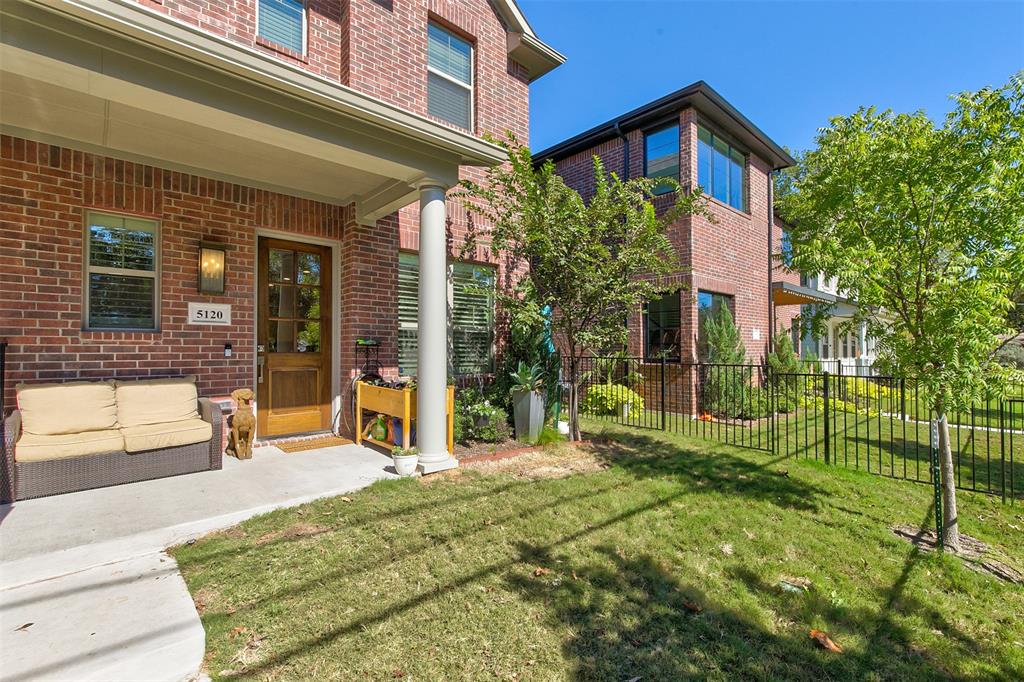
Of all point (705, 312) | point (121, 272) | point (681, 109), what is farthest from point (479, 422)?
point (681, 109)

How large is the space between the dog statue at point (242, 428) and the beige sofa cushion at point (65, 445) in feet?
3.32

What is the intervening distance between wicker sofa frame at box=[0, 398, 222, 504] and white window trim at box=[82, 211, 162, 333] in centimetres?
101

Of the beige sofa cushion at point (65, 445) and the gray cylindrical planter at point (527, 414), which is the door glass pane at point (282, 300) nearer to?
Answer: the beige sofa cushion at point (65, 445)

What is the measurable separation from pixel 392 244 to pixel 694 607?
5.11 m

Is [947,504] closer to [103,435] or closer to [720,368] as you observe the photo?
[720,368]

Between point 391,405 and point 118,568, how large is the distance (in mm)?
2612

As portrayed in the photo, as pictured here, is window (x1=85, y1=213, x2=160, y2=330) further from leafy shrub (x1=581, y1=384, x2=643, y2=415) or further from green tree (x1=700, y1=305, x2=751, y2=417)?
A: green tree (x1=700, y1=305, x2=751, y2=417)

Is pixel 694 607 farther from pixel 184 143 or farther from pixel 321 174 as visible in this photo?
pixel 184 143

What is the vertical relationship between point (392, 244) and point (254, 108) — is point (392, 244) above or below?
below

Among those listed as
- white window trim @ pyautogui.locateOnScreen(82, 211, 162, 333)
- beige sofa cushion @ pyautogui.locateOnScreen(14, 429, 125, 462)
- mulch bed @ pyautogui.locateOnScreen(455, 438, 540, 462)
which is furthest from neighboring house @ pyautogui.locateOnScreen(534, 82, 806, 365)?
beige sofa cushion @ pyautogui.locateOnScreen(14, 429, 125, 462)

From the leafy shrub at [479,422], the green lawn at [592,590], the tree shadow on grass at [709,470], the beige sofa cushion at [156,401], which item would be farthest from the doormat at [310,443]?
the tree shadow on grass at [709,470]

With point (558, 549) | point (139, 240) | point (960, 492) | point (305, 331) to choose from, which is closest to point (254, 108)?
point (139, 240)

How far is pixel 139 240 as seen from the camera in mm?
4629

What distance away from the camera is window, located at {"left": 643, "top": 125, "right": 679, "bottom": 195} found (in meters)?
9.27
